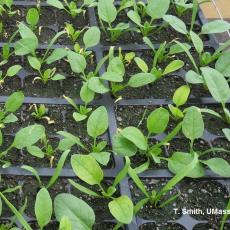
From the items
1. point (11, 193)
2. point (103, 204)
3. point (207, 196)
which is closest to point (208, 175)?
point (207, 196)

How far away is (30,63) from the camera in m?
0.80

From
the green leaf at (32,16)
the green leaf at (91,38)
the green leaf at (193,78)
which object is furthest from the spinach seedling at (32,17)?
the green leaf at (193,78)

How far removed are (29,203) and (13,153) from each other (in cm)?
10

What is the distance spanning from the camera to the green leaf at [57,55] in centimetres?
82

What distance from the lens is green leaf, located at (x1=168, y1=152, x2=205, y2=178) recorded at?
2.22 ft

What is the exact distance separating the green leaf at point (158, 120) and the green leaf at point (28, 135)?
6.4 inches

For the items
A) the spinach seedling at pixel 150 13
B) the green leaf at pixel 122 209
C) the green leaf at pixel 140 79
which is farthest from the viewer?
the spinach seedling at pixel 150 13

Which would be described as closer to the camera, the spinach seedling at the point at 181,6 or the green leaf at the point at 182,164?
the green leaf at the point at 182,164

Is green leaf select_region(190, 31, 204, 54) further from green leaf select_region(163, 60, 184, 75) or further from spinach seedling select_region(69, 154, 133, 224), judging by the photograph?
spinach seedling select_region(69, 154, 133, 224)

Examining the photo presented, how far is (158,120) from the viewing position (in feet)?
2.32

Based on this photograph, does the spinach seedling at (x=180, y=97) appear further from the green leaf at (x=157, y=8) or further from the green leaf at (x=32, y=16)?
the green leaf at (x=32, y=16)

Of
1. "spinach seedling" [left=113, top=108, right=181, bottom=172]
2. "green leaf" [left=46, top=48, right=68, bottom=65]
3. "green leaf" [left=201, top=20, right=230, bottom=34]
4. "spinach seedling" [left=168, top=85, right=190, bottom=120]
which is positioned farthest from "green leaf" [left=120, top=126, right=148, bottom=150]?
"green leaf" [left=201, top=20, right=230, bottom=34]

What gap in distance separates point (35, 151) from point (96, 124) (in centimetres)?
10

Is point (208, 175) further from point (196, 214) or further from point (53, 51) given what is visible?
point (53, 51)
